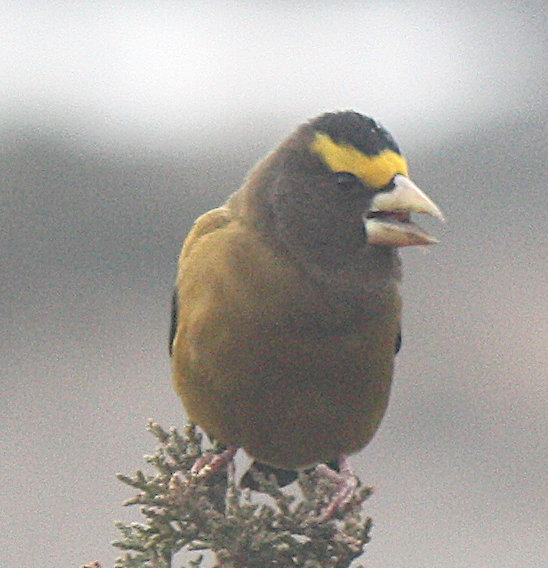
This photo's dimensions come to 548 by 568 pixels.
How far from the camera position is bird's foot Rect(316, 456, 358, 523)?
103 inches

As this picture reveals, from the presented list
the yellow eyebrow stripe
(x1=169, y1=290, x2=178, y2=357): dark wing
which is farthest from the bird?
(x1=169, y1=290, x2=178, y2=357): dark wing

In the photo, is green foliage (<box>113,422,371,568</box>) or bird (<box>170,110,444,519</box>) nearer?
green foliage (<box>113,422,371,568</box>)

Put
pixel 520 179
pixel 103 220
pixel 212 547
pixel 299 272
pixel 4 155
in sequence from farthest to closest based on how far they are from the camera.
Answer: pixel 520 179
pixel 4 155
pixel 103 220
pixel 299 272
pixel 212 547

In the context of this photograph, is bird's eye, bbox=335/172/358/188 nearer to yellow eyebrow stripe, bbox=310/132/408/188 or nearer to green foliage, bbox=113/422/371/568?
yellow eyebrow stripe, bbox=310/132/408/188

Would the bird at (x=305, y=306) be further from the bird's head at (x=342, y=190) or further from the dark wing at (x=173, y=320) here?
the dark wing at (x=173, y=320)

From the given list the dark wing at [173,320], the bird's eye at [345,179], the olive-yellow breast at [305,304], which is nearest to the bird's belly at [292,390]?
the olive-yellow breast at [305,304]

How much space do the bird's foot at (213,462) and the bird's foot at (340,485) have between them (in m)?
0.21

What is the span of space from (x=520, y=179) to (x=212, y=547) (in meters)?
12.7

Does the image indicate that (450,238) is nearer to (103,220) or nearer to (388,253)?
(103,220)

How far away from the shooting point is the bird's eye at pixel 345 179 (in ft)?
9.04

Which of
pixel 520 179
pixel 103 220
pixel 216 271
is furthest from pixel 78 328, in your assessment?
pixel 216 271

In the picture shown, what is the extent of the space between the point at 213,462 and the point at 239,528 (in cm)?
28

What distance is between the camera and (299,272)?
2.80 meters

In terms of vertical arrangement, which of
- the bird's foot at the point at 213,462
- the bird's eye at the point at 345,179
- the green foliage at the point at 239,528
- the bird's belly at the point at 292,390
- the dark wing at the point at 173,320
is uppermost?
Answer: the bird's eye at the point at 345,179
